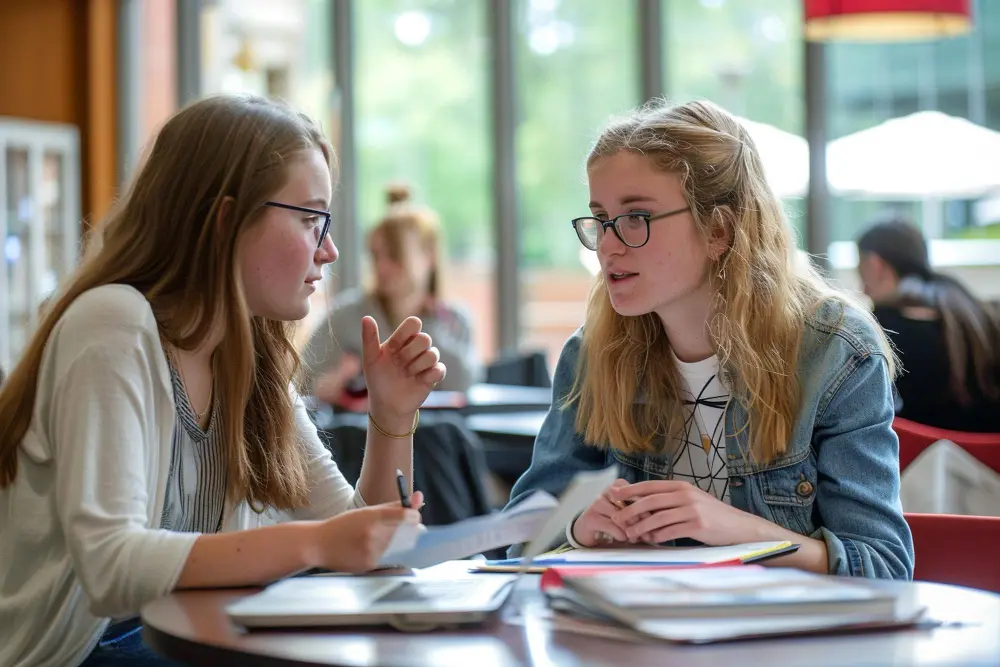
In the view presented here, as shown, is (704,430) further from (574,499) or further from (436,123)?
(436,123)

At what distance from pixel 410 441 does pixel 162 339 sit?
A: 443 mm

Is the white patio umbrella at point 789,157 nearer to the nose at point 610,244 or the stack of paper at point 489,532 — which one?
the nose at point 610,244

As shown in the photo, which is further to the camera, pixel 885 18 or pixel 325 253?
pixel 885 18

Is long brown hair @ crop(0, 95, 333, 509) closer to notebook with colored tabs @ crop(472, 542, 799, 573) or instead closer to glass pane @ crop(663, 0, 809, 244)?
notebook with colored tabs @ crop(472, 542, 799, 573)

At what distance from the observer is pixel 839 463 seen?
68.4 inches

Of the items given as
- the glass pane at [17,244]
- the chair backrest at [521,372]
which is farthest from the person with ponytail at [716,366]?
the glass pane at [17,244]

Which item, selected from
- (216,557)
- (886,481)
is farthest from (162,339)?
(886,481)

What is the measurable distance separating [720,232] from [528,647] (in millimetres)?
985

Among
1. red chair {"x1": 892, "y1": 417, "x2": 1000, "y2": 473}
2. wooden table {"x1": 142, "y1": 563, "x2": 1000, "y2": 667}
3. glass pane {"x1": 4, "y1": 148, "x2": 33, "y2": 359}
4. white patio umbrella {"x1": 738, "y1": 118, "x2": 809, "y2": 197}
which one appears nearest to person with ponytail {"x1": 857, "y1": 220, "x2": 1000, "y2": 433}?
red chair {"x1": 892, "y1": 417, "x2": 1000, "y2": 473}

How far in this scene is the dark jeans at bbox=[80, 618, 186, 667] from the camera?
154cm

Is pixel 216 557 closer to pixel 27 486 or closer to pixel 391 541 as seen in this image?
pixel 391 541

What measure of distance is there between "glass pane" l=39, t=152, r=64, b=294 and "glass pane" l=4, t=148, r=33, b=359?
0.16 meters

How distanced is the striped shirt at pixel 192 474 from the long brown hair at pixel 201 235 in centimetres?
2

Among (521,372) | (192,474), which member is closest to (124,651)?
(192,474)
